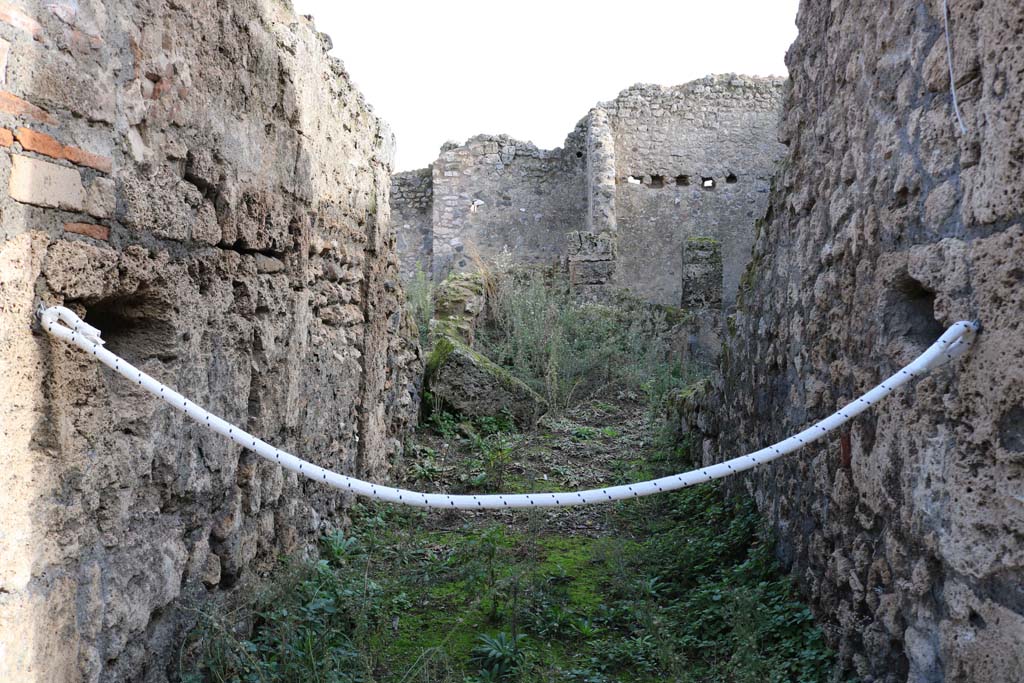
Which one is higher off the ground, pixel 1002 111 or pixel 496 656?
pixel 1002 111

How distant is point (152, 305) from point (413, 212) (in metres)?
12.8

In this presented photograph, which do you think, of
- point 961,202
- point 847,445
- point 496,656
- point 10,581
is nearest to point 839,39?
point 961,202

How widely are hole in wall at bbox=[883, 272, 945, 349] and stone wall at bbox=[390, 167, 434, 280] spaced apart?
1295 cm

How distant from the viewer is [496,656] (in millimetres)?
3242

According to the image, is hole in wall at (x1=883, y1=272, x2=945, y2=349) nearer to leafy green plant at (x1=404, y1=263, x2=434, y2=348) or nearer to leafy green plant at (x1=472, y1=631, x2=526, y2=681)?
leafy green plant at (x1=472, y1=631, x2=526, y2=681)

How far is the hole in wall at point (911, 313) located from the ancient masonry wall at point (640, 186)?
11909 mm

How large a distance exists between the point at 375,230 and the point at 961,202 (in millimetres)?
3630

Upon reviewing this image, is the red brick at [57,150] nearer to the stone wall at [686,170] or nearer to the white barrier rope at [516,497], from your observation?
the white barrier rope at [516,497]

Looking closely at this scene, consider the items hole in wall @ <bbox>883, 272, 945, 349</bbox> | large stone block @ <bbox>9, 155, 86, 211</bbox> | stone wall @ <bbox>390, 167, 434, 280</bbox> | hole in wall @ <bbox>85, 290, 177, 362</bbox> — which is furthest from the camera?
stone wall @ <bbox>390, 167, 434, 280</bbox>

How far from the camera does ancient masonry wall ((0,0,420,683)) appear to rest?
2115mm

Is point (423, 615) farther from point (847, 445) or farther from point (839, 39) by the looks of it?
point (839, 39)

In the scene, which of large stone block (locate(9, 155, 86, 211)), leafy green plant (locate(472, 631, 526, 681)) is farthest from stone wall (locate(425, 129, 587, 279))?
large stone block (locate(9, 155, 86, 211))

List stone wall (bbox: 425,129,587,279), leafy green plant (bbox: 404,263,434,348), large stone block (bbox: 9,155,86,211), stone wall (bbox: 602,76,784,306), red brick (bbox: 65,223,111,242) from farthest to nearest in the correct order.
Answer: stone wall (bbox: 602,76,784,306), stone wall (bbox: 425,129,587,279), leafy green plant (bbox: 404,263,434,348), red brick (bbox: 65,223,111,242), large stone block (bbox: 9,155,86,211)

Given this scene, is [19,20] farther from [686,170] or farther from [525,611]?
[686,170]
